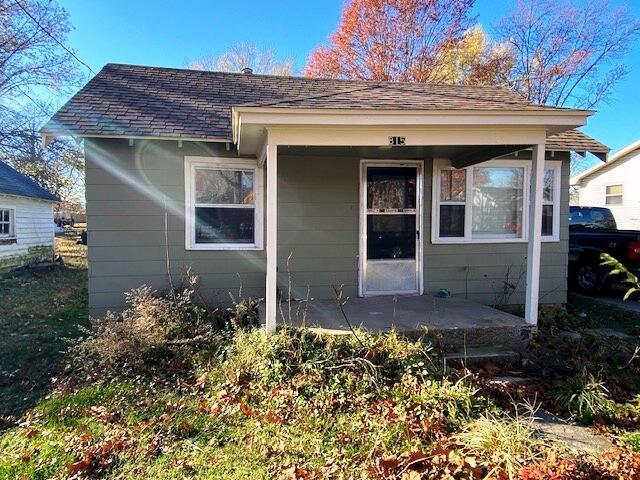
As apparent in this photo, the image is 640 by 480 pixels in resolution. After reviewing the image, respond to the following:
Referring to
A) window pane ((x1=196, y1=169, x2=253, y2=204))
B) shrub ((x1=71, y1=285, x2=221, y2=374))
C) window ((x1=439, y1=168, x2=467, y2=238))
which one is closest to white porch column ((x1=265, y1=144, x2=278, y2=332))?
shrub ((x1=71, y1=285, x2=221, y2=374))

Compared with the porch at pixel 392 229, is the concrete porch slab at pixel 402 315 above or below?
below

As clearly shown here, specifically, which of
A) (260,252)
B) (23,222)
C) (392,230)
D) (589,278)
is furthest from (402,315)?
(23,222)

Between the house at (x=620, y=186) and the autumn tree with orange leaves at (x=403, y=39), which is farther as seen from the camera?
the autumn tree with orange leaves at (x=403, y=39)

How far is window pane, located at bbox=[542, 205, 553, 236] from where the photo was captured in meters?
6.68

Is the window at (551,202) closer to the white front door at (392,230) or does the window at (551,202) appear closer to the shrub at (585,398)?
the white front door at (392,230)

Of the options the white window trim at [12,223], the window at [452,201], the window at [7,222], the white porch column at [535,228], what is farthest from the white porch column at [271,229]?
the white window trim at [12,223]

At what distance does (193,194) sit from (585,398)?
5.18 meters

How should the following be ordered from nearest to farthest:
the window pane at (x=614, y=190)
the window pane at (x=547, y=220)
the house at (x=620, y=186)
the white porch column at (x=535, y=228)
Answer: the white porch column at (x=535, y=228) → the window pane at (x=547, y=220) → the house at (x=620, y=186) → the window pane at (x=614, y=190)

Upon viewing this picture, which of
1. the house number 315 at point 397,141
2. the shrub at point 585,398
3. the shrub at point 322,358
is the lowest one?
the shrub at point 585,398

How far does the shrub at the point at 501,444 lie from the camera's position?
2508 mm

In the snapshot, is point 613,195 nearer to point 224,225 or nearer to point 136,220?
point 224,225

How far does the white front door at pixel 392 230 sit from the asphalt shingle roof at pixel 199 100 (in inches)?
49.0

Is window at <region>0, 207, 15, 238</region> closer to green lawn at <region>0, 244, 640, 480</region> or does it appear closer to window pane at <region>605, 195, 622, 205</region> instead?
green lawn at <region>0, 244, 640, 480</region>

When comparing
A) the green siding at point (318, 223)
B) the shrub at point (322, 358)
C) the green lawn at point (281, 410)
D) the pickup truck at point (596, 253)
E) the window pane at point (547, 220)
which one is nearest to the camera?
the green lawn at point (281, 410)
